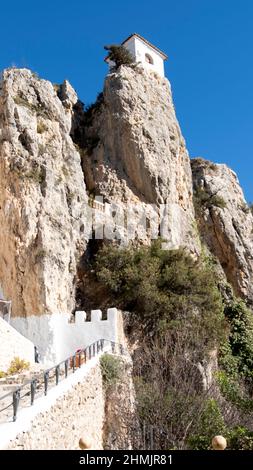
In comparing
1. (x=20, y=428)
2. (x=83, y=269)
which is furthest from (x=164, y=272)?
(x=20, y=428)

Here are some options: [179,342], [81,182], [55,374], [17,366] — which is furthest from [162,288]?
[55,374]

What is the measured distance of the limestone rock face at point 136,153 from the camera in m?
29.8

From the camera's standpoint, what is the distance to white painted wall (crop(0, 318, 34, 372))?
57.6 feet

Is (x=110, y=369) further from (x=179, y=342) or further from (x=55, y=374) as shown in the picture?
(x=179, y=342)

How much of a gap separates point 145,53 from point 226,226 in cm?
1500

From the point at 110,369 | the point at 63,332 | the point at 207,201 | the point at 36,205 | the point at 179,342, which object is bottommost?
the point at 110,369

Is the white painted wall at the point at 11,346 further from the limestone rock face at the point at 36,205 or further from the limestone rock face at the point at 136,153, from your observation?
the limestone rock face at the point at 136,153

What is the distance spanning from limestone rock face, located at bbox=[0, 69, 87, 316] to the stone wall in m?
7.86

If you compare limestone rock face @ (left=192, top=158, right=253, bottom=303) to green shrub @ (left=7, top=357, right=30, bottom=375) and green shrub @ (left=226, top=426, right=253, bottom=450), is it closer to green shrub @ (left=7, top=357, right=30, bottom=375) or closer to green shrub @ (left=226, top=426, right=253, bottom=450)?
green shrub @ (left=7, top=357, right=30, bottom=375)

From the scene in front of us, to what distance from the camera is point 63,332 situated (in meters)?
22.0

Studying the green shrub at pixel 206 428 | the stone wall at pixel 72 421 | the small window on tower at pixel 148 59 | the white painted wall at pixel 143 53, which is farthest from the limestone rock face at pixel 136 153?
the stone wall at pixel 72 421

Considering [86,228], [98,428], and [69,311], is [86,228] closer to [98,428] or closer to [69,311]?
[69,311]

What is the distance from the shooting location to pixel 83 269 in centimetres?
2552

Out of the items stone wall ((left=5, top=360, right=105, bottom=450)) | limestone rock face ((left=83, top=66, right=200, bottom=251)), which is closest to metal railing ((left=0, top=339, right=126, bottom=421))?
stone wall ((left=5, top=360, right=105, bottom=450))
